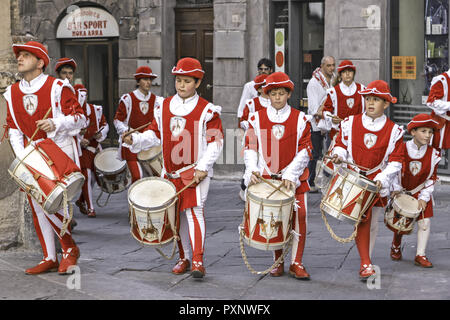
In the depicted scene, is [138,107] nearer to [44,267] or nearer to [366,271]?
[44,267]

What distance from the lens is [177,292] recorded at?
6.79m

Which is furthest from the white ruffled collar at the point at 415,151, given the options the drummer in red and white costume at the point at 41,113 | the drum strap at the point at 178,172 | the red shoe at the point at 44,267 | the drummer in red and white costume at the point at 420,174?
the red shoe at the point at 44,267

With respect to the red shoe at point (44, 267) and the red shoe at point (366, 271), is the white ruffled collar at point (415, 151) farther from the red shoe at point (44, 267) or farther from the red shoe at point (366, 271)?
the red shoe at point (44, 267)

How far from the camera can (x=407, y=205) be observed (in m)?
7.65

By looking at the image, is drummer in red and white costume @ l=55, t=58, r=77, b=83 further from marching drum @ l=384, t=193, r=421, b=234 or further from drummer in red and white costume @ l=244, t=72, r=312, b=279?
marching drum @ l=384, t=193, r=421, b=234

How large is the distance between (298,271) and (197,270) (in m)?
0.81

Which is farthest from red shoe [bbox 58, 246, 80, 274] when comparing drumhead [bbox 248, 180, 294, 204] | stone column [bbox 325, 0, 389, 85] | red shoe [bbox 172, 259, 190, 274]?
stone column [bbox 325, 0, 389, 85]

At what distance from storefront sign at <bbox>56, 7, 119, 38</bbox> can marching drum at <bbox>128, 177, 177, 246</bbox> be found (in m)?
10.3

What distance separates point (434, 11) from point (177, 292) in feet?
25.0

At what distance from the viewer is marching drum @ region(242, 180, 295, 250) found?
21.7 ft

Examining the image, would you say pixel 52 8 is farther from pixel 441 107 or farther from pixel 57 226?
pixel 57 226

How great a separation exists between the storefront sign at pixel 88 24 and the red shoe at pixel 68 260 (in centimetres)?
1016

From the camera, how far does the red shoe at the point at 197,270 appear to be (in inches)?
279
